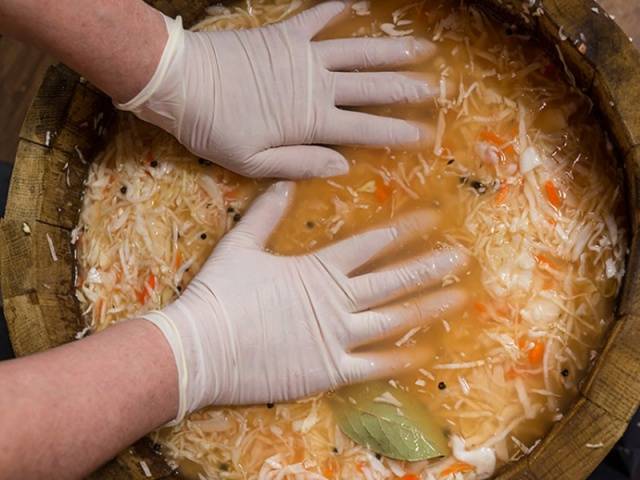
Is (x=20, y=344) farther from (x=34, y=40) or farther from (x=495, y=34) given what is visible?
(x=495, y=34)

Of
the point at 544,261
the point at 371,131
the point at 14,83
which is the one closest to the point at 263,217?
the point at 371,131

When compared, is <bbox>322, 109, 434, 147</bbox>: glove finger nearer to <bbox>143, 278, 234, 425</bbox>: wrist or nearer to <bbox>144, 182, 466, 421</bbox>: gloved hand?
<bbox>144, 182, 466, 421</bbox>: gloved hand

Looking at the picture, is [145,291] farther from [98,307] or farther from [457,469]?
[457,469]

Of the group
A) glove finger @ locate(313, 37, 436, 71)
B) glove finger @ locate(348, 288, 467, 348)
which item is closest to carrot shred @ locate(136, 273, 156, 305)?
glove finger @ locate(348, 288, 467, 348)

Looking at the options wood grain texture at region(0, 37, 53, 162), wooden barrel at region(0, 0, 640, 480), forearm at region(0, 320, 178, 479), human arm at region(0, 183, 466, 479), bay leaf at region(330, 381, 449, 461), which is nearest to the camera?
forearm at region(0, 320, 178, 479)

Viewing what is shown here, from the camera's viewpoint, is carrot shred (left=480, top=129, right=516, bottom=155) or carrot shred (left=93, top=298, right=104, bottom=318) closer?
carrot shred (left=480, top=129, right=516, bottom=155)

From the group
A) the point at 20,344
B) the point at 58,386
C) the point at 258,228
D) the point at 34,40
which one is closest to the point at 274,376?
the point at 258,228
